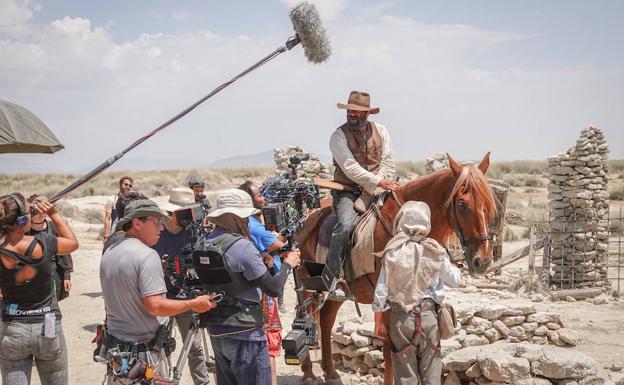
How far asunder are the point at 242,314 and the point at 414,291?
1410 mm

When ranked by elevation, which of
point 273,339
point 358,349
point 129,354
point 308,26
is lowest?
point 358,349

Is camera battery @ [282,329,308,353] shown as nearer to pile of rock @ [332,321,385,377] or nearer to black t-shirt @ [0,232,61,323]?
black t-shirt @ [0,232,61,323]

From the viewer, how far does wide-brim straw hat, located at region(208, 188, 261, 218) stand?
169 inches

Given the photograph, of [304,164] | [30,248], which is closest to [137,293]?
[30,248]

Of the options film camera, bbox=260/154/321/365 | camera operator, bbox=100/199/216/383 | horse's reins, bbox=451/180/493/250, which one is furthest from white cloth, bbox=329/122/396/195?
camera operator, bbox=100/199/216/383

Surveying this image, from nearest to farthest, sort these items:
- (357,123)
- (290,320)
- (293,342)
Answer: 1. (293,342)
2. (357,123)
3. (290,320)

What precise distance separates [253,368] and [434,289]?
5.22 ft

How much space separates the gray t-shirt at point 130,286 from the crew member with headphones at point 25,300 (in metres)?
0.81

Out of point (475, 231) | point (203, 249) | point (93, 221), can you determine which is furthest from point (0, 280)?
point (93, 221)

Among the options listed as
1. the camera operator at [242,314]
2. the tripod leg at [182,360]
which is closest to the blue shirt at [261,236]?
the camera operator at [242,314]

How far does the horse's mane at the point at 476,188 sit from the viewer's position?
17.5 ft

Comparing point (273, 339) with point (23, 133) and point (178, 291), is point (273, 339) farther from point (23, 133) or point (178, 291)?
point (23, 133)

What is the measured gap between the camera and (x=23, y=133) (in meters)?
5.72

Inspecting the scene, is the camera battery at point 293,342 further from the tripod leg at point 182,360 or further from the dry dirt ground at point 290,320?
the dry dirt ground at point 290,320
